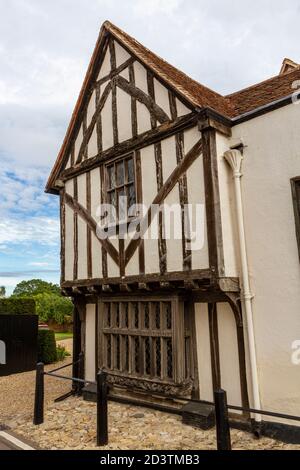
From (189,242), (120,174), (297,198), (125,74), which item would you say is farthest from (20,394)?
(125,74)

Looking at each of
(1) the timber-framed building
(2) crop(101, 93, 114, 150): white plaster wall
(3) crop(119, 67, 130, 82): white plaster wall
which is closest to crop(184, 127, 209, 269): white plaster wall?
(1) the timber-framed building

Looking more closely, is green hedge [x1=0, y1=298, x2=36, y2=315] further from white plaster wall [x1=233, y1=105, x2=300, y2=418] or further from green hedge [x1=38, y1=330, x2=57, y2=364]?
white plaster wall [x1=233, y1=105, x2=300, y2=418]

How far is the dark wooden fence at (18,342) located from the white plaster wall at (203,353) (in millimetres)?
7164

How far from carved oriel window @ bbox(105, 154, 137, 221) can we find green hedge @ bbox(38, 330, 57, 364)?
6892 mm

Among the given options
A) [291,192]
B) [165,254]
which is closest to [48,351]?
[165,254]

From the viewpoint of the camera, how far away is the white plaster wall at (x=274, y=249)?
473cm

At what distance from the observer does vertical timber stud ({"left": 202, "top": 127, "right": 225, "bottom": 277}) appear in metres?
5.11

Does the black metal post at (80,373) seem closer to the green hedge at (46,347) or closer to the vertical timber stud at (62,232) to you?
the vertical timber stud at (62,232)

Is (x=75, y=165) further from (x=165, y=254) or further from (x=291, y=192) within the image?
(x=291, y=192)

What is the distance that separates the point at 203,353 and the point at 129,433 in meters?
1.60

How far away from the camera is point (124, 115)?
6926mm
